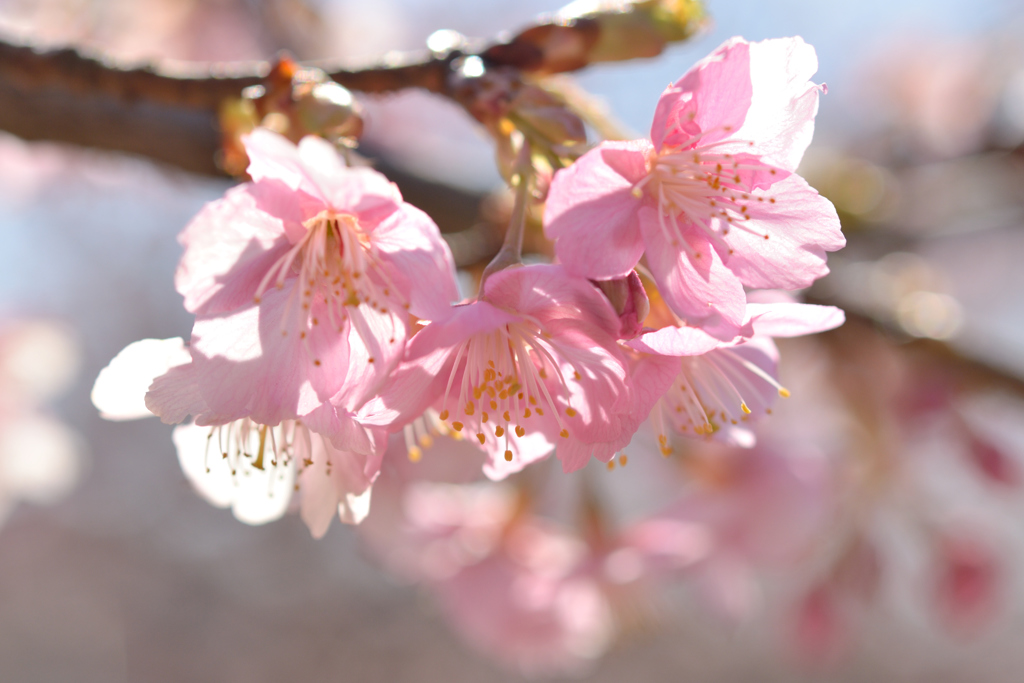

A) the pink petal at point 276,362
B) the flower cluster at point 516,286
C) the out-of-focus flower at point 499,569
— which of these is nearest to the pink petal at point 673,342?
the flower cluster at point 516,286

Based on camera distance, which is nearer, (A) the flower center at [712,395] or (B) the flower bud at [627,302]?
(B) the flower bud at [627,302]

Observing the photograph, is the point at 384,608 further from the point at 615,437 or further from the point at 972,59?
the point at 615,437

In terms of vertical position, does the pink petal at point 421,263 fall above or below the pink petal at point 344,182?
below

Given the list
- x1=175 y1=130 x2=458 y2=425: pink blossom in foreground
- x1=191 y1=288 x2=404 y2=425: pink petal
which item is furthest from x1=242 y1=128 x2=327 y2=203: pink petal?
x1=191 y1=288 x2=404 y2=425: pink petal

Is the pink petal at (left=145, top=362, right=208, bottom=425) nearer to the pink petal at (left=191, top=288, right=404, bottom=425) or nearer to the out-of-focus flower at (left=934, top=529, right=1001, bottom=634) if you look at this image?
the pink petal at (left=191, top=288, right=404, bottom=425)

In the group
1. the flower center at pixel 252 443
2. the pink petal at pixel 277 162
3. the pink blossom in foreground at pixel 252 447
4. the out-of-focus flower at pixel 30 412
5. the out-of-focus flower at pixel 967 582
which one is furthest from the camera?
the out-of-focus flower at pixel 30 412

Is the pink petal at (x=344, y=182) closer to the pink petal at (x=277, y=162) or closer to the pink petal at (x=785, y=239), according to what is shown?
the pink petal at (x=277, y=162)

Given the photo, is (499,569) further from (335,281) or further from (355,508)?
(335,281)

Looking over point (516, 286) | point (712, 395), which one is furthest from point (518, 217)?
point (712, 395)
